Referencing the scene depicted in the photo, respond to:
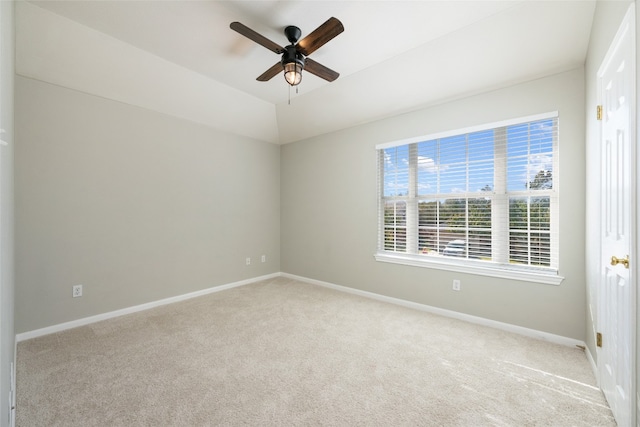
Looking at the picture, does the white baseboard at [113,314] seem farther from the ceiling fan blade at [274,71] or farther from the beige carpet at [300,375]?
the ceiling fan blade at [274,71]

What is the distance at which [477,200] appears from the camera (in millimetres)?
3135

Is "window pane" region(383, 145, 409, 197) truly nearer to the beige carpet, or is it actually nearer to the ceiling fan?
the ceiling fan

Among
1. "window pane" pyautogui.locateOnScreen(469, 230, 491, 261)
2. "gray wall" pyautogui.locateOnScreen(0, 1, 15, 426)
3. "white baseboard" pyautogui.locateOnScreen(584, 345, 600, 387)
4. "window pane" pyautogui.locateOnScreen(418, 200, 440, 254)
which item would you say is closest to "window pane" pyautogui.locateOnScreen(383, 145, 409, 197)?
"window pane" pyautogui.locateOnScreen(418, 200, 440, 254)

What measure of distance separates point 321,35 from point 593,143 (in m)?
2.27

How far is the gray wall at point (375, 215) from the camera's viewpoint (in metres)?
2.51

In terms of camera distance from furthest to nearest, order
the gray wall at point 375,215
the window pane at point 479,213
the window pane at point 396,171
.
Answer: the window pane at point 396,171
the window pane at point 479,213
the gray wall at point 375,215

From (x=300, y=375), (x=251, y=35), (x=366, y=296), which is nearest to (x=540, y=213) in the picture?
(x=366, y=296)

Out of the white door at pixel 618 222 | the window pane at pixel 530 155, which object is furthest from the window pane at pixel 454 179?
the white door at pixel 618 222

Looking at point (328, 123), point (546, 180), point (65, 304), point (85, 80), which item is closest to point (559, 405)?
point (546, 180)

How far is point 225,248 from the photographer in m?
4.32

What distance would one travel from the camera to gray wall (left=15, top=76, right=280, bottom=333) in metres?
2.65

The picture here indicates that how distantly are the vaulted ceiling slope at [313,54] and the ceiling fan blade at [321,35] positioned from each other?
0.33 metres

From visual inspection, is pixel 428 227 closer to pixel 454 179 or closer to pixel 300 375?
pixel 454 179

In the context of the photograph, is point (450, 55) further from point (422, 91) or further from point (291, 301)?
point (291, 301)
